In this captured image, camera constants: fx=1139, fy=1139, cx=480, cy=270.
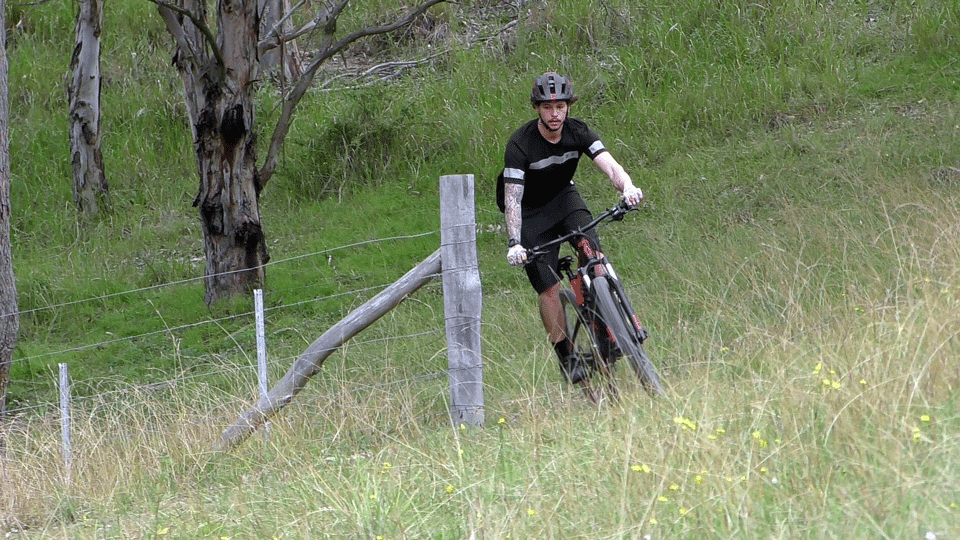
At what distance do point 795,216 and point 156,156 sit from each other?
9457 mm

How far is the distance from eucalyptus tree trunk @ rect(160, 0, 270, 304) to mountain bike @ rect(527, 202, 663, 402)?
460 centimetres

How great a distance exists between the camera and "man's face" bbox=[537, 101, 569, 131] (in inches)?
238

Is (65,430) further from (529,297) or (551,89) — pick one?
(529,297)

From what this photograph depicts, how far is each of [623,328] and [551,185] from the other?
43.4 inches

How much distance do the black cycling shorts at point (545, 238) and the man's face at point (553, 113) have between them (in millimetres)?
568

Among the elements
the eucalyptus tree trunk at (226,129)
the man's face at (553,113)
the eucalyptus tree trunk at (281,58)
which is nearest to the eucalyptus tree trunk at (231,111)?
the eucalyptus tree trunk at (226,129)

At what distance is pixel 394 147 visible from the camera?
1432cm

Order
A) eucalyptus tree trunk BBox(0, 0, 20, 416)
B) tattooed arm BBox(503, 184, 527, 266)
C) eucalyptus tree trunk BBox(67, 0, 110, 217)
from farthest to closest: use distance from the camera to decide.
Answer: eucalyptus tree trunk BBox(67, 0, 110, 217)
eucalyptus tree trunk BBox(0, 0, 20, 416)
tattooed arm BBox(503, 184, 527, 266)

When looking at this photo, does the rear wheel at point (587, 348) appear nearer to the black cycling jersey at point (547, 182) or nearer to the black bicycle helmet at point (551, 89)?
the black cycling jersey at point (547, 182)

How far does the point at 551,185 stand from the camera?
643 centimetres

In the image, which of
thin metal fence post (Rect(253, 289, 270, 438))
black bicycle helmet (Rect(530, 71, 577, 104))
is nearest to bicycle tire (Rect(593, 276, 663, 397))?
black bicycle helmet (Rect(530, 71, 577, 104))

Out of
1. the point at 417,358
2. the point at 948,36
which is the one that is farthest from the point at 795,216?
the point at 948,36

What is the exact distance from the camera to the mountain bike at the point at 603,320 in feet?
18.4

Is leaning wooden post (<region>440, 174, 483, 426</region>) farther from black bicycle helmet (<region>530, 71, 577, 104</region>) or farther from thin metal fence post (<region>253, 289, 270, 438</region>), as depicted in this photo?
thin metal fence post (<region>253, 289, 270, 438</region>)
